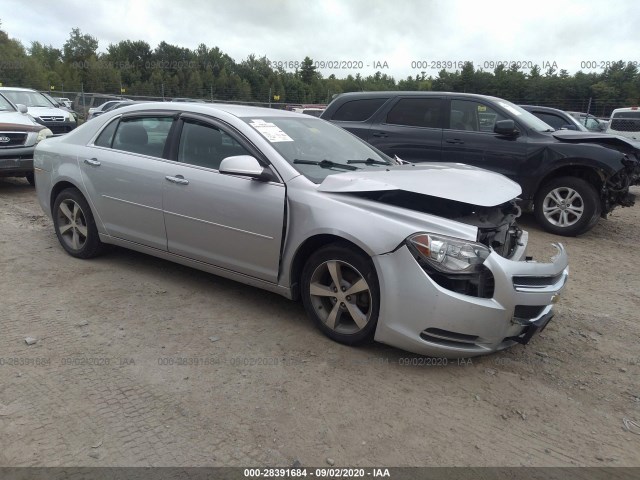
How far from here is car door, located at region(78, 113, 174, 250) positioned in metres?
4.18

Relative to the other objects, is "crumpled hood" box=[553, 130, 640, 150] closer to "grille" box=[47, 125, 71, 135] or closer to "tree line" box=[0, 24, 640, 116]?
"grille" box=[47, 125, 71, 135]

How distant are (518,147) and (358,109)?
2597mm

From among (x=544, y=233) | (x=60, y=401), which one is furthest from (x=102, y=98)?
(x=60, y=401)

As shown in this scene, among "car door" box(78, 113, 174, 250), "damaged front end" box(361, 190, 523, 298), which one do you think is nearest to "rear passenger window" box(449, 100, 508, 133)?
"damaged front end" box(361, 190, 523, 298)

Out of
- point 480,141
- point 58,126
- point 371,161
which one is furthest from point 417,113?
point 58,126

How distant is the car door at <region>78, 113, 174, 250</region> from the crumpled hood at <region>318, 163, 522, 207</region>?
1629 mm

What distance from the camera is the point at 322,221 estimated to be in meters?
3.28

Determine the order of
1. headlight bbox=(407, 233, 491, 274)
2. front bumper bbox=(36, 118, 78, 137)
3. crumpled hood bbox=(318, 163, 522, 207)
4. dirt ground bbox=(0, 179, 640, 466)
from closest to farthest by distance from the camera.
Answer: dirt ground bbox=(0, 179, 640, 466), headlight bbox=(407, 233, 491, 274), crumpled hood bbox=(318, 163, 522, 207), front bumper bbox=(36, 118, 78, 137)

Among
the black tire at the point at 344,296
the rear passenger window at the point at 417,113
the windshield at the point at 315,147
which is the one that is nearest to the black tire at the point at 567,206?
the rear passenger window at the point at 417,113

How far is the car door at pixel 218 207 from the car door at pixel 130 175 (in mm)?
173

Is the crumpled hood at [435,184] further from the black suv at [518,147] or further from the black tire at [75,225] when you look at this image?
the black suv at [518,147]

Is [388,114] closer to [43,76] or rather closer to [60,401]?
[60,401]

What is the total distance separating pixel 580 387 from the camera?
3010 mm

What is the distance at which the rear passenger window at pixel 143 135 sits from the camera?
4.26 meters
